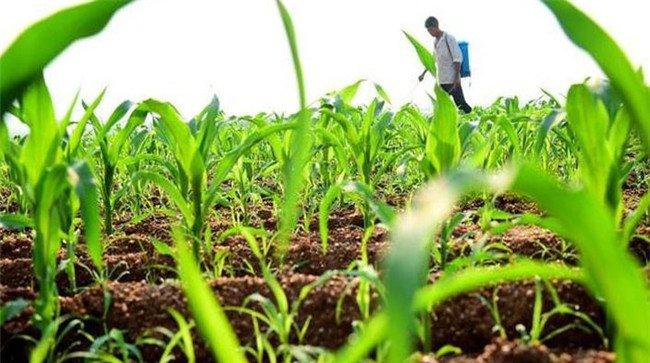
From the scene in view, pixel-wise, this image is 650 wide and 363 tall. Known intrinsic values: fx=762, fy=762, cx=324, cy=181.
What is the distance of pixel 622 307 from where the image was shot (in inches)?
28.7

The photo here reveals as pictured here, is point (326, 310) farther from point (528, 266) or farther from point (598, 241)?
point (598, 241)

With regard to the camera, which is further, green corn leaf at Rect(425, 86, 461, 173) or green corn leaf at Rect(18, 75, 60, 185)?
green corn leaf at Rect(425, 86, 461, 173)

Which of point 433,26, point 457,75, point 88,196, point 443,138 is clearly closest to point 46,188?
point 88,196

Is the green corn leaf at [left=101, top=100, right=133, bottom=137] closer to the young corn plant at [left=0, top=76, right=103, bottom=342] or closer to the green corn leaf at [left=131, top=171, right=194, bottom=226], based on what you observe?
the green corn leaf at [left=131, top=171, right=194, bottom=226]

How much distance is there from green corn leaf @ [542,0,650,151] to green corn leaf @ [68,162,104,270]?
72cm

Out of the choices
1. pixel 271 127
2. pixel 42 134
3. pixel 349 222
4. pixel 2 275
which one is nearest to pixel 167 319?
pixel 42 134

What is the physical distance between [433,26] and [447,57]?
0.42 m

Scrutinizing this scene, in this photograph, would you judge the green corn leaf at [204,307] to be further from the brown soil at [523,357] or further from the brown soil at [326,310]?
the brown soil at [326,310]

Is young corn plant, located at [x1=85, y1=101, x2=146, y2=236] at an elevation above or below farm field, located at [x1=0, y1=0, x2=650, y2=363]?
above

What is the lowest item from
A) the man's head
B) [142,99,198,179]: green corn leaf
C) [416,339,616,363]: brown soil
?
[416,339,616,363]: brown soil

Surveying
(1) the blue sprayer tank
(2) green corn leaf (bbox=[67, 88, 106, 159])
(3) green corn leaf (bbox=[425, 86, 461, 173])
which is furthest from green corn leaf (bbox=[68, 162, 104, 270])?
(1) the blue sprayer tank

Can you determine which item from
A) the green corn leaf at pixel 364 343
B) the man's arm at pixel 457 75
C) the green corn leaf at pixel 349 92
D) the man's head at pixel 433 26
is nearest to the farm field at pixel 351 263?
the green corn leaf at pixel 364 343

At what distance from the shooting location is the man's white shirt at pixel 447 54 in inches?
306

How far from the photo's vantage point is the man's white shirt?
7770 mm
